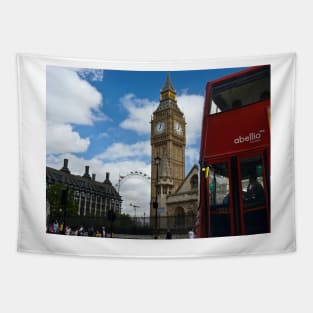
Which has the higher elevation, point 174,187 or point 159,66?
point 159,66

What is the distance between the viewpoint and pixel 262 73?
4.04m

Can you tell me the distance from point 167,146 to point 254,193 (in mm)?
1013

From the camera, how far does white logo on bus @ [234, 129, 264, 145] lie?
3.90 m

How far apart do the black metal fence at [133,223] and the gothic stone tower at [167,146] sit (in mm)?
134

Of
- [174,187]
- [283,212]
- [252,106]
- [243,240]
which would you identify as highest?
[252,106]

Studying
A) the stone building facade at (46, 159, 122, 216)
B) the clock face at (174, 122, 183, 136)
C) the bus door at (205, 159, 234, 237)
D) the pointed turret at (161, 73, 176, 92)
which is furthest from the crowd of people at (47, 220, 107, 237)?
the pointed turret at (161, 73, 176, 92)

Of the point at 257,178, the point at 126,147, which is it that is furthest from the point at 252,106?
the point at 126,147

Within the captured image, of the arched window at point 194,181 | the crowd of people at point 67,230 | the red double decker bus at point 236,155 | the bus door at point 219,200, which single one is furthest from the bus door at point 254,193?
the crowd of people at point 67,230

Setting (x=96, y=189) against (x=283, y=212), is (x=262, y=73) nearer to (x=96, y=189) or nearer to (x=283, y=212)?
(x=283, y=212)

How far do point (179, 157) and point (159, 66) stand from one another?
98 centimetres

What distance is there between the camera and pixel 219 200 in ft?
12.6

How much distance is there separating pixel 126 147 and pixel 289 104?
5.80 ft

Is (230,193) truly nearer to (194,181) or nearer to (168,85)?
(194,181)

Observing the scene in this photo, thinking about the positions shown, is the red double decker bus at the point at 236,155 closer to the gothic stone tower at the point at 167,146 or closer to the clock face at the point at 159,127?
the gothic stone tower at the point at 167,146
